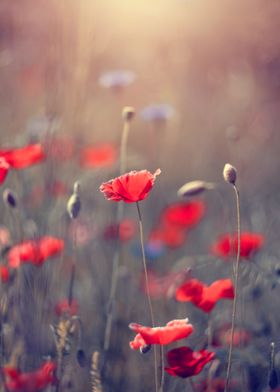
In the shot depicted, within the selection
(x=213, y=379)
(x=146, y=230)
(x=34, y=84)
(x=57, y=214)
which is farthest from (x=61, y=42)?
(x=34, y=84)

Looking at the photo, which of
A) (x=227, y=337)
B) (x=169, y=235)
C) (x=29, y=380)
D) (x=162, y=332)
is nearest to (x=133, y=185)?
(x=162, y=332)

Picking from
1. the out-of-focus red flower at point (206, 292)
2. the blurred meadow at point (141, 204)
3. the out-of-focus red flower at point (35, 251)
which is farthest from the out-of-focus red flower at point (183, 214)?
the out-of-focus red flower at point (206, 292)

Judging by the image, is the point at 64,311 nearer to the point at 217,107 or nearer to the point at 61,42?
the point at 61,42

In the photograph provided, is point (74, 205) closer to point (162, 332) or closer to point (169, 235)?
point (162, 332)

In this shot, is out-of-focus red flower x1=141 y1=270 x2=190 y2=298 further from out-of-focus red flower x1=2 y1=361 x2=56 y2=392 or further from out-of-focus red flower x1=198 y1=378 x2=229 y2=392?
out-of-focus red flower x1=2 y1=361 x2=56 y2=392

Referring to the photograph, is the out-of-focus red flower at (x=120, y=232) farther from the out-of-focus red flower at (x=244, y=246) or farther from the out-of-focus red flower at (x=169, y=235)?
the out-of-focus red flower at (x=244, y=246)

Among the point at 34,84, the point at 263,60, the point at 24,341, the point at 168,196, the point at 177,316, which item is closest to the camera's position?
the point at 24,341
